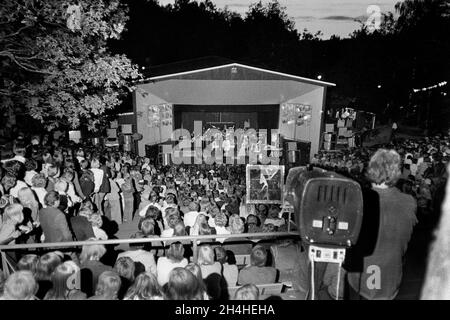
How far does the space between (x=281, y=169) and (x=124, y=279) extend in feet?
19.0

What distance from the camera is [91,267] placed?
4004mm

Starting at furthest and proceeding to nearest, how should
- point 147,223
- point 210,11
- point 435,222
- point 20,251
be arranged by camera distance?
point 210,11 < point 435,222 < point 20,251 < point 147,223

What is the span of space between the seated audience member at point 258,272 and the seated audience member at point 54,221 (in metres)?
2.61

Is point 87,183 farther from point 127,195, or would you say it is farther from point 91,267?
point 91,267

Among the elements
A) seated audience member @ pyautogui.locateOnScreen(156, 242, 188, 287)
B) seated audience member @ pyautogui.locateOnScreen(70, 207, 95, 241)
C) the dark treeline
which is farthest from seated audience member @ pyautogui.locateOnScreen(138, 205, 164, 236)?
the dark treeline

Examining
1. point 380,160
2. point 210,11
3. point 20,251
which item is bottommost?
point 20,251

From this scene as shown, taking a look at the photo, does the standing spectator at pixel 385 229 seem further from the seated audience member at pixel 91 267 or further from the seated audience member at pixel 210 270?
the seated audience member at pixel 91 267

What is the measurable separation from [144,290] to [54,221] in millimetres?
2562

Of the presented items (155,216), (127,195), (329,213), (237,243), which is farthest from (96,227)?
(329,213)

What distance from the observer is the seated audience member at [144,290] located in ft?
10.2

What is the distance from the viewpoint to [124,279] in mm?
3699

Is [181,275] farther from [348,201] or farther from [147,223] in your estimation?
[147,223]

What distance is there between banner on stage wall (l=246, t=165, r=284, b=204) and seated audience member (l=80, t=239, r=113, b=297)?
161 inches
